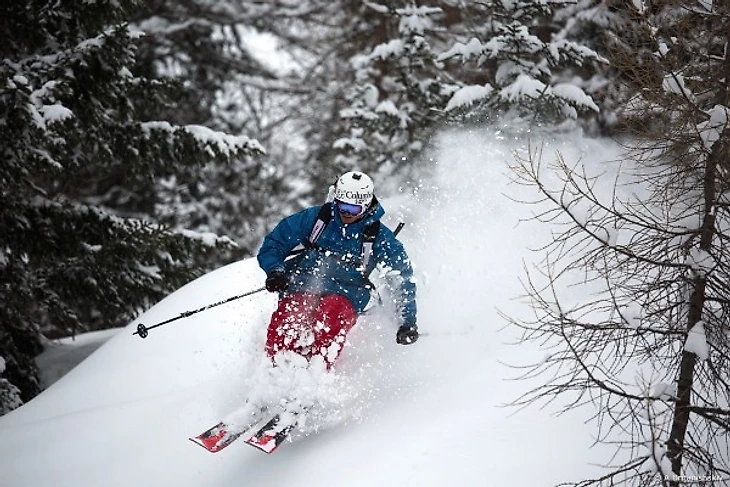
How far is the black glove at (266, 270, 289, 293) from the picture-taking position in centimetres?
611

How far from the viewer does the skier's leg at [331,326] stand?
5852mm

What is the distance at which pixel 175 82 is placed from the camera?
9562 mm

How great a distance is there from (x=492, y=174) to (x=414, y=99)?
139 inches

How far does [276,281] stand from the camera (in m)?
6.14

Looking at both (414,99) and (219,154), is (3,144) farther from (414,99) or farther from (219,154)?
(414,99)

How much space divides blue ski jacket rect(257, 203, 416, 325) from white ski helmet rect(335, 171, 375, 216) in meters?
0.20

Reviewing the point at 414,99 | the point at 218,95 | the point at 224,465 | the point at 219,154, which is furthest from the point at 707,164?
the point at 218,95

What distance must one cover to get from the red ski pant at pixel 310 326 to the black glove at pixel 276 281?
12 cm

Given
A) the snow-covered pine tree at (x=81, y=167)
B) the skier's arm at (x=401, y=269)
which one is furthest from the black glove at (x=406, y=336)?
the snow-covered pine tree at (x=81, y=167)

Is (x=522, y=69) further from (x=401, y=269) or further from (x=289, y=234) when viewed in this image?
(x=289, y=234)

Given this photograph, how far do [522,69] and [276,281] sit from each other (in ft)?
19.7

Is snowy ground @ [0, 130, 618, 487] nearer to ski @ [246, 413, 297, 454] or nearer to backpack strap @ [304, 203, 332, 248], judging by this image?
ski @ [246, 413, 297, 454]

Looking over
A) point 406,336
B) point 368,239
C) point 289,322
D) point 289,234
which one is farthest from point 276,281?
point 406,336

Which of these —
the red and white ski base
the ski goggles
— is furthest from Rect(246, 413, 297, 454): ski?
the ski goggles
